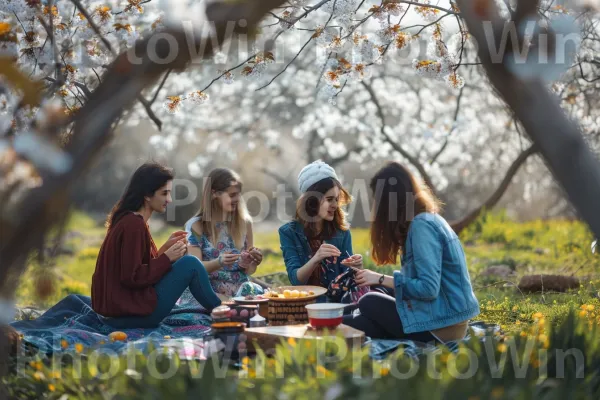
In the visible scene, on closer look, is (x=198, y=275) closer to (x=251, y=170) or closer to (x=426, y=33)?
(x=426, y=33)

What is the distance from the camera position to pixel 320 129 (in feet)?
48.2

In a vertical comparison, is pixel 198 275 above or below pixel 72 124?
below

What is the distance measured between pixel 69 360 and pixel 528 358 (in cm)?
200

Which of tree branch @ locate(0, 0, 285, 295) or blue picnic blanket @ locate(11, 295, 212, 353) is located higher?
tree branch @ locate(0, 0, 285, 295)

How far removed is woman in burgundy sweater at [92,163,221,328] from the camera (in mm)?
4414

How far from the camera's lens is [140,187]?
467cm

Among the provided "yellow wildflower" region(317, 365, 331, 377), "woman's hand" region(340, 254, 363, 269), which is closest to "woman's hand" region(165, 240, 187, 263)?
"woman's hand" region(340, 254, 363, 269)

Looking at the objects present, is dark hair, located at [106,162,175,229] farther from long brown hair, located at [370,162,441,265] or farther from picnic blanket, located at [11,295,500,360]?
long brown hair, located at [370,162,441,265]

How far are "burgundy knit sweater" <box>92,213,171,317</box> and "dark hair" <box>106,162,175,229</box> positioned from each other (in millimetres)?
146

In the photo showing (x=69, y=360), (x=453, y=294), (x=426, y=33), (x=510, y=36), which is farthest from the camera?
(x=426, y=33)

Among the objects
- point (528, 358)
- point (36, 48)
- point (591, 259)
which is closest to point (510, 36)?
point (528, 358)

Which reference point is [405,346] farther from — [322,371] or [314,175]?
[314,175]

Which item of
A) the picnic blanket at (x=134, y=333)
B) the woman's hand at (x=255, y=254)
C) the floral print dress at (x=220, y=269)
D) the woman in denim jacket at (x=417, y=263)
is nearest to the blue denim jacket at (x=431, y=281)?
the woman in denim jacket at (x=417, y=263)

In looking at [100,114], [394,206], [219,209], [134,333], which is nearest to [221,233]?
[219,209]
